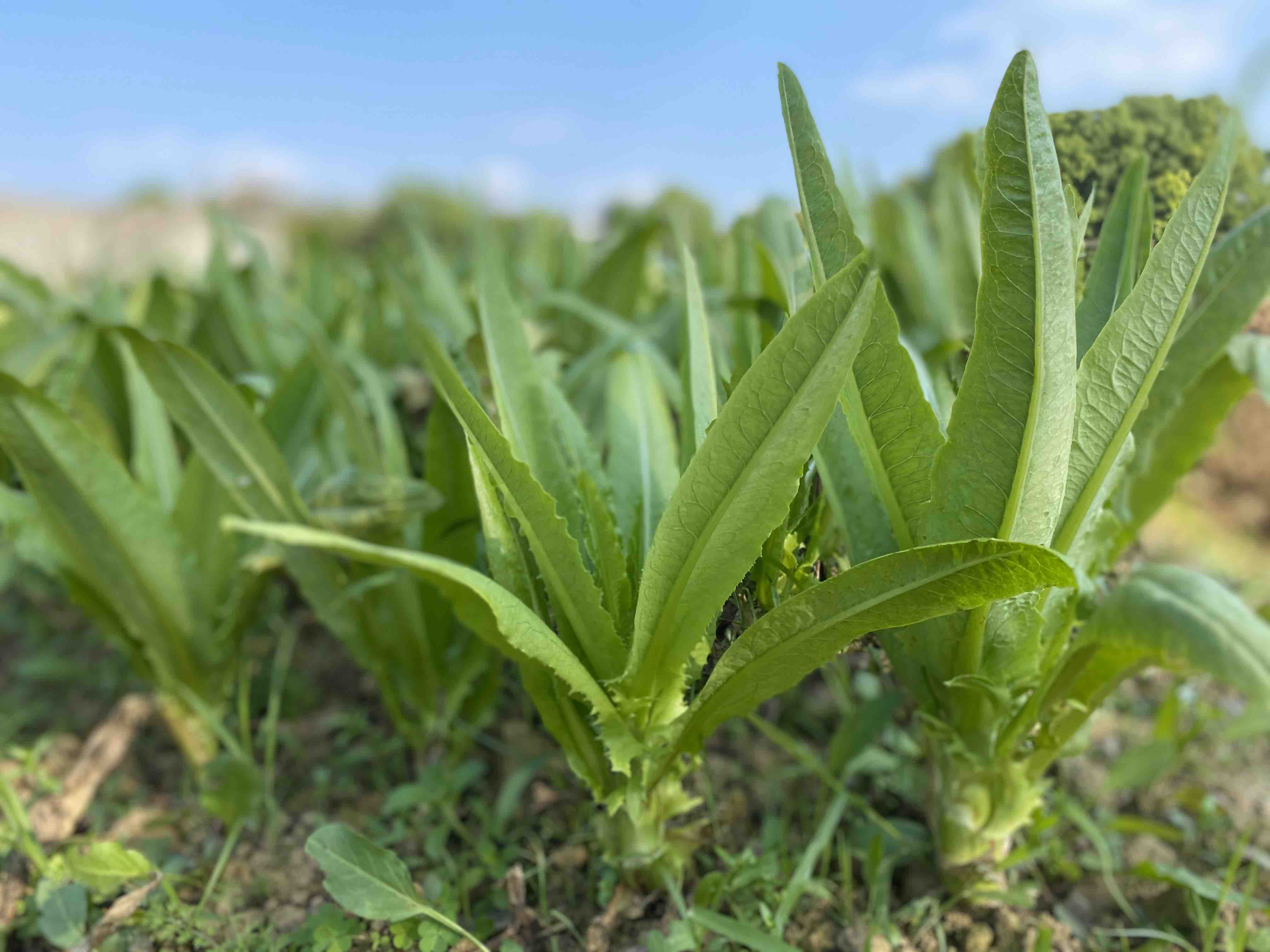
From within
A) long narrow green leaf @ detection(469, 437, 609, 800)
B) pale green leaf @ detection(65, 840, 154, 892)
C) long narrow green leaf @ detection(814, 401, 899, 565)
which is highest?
long narrow green leaf @ detection(814, 401, 899, 565)

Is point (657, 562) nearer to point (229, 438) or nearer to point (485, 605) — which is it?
point (485, 605)

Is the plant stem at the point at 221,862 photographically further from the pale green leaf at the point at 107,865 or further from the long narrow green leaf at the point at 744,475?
the long narrow green leaf at the point at 744,475

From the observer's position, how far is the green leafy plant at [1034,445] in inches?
24.0

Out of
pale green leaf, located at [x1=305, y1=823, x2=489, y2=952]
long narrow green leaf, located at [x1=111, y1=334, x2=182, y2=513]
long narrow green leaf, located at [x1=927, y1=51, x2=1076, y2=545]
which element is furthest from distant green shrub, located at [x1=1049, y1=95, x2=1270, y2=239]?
long narrow green leaf, located at [x1=111, y1=334, x2=182, y2=513]

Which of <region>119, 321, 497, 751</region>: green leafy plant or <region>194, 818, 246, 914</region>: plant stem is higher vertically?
<region>119, 321, 497, 751</region>: green leafy plant

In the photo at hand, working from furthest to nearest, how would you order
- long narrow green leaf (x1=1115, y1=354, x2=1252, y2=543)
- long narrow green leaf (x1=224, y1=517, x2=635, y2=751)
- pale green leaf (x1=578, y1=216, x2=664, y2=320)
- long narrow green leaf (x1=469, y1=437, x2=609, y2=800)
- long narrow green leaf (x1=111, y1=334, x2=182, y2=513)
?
pale green leaf (x1=578, y1=216, x2=664, y2=320) < long narrow green leaf (x1=111, y1=334, x2=182, y2=513) < long narrow green leaf (x1=1115, y1=354, x2=1252, y2=543) < long narrow green leaf (x1=469, y1=437, x2=609, y2=800) < long narrow green leaf (x1=224, y1=517, x2=635, y2=751)

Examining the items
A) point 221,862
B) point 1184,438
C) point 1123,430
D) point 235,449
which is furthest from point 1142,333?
point 221,862

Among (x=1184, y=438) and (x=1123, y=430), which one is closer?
(x=1123, y=430)

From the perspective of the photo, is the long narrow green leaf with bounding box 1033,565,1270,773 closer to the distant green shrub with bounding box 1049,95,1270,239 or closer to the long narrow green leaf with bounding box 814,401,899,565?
the long narrow green leaf with bounding box 814,401,899,565

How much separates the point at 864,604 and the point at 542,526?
282mm

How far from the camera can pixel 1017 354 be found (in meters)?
0.63

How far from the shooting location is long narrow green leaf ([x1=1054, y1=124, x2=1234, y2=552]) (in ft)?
2.17

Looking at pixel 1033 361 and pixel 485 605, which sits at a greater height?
pixel 1033 361

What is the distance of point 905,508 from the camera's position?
29.4 inches
